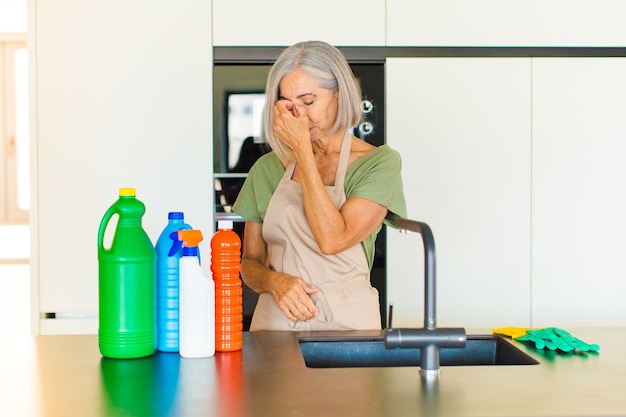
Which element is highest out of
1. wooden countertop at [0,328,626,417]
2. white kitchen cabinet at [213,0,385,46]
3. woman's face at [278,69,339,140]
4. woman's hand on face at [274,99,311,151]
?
white kitchen cabinet at [213,0,385,46]

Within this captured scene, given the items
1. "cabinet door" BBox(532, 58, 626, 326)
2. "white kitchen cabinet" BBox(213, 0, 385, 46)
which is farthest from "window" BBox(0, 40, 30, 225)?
"cabinet door" BBox(532, 58, 626, 326)

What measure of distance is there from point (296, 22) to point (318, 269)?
3.70 feet

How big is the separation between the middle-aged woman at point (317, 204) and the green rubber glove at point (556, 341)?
411 mm

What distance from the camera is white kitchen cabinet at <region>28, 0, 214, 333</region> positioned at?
2.71 meters

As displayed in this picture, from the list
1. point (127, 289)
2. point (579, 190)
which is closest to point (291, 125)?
point (127, 289)

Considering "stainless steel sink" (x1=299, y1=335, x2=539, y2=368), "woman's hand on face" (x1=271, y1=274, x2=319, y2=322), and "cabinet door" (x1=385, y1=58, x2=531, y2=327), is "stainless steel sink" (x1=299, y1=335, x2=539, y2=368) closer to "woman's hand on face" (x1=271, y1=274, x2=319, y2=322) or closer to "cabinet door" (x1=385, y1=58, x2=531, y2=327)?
"woman's hand on face" (x1=271, y1=274, x2=319, y2=322)

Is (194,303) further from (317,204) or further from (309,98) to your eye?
(309,98)

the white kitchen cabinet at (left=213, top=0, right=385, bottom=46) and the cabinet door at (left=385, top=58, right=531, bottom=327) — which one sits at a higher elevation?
the white kitchen cabinet at (left=213, top=0, right=385, bottom=46)

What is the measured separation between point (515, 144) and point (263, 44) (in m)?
0.95

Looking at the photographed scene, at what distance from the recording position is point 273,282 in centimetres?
186

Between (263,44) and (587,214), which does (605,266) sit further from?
(263,44)

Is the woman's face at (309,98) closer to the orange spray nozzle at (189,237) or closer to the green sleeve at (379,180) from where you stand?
the green sleeve at (379,180)

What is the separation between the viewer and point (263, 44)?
2730 mm

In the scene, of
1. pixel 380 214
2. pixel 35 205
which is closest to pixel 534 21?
pixel 380 214
